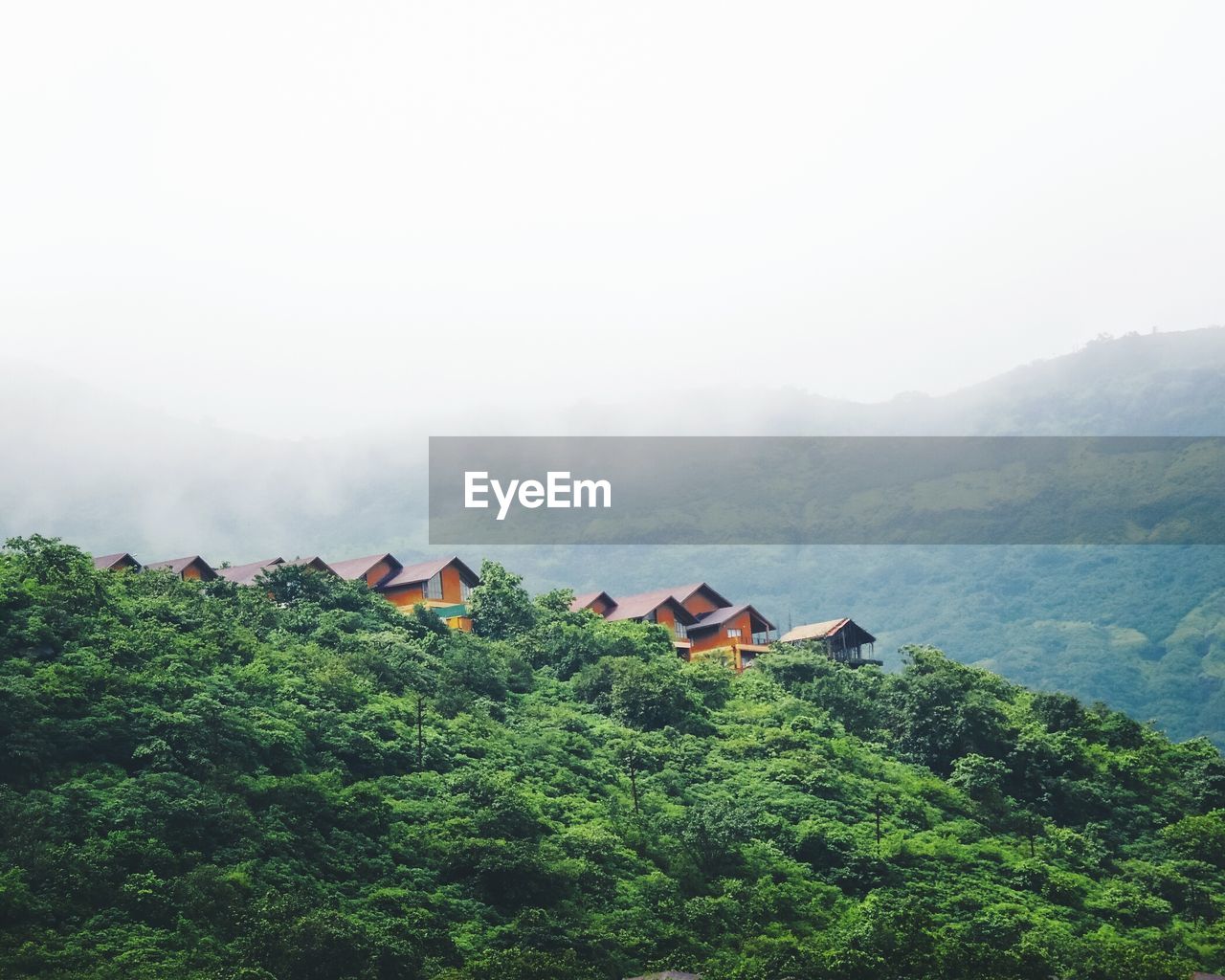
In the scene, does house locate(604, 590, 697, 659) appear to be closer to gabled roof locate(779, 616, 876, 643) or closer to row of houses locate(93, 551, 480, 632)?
gabled roof locate(779, 616, 876, 643)

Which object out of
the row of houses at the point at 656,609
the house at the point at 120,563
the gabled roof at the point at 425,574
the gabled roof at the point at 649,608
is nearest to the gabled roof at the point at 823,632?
the row of houses at the point at 656,609

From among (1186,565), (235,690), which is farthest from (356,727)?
(1186,565)

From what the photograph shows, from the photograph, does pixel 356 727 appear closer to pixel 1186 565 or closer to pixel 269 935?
pixel 269 935

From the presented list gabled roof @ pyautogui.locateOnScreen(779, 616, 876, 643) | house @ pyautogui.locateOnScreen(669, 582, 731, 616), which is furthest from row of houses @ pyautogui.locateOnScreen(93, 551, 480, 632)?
gabled roof @ pyautogui.locateOnScreen(779, 616, 876, 643)

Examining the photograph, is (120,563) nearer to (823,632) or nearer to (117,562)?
(117,562)

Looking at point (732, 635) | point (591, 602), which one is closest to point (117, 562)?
point (591, 602)
